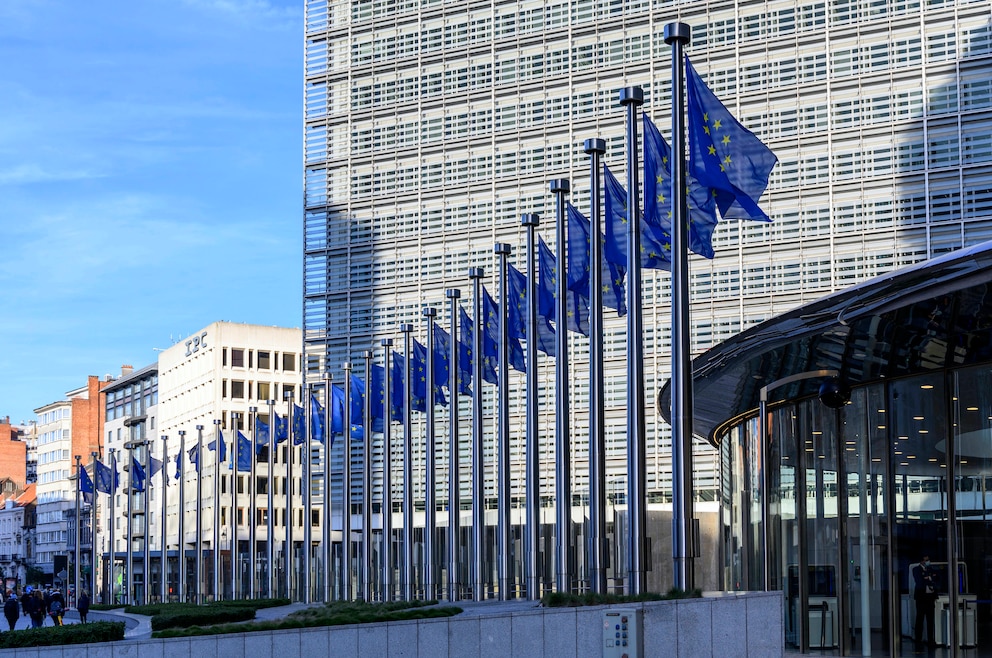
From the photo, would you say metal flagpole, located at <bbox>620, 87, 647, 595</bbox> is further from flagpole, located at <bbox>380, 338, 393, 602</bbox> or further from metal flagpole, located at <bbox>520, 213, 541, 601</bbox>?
flagpole, located at <bbox>380, 338, 393, 602</bbox>

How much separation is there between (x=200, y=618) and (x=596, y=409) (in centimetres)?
1914

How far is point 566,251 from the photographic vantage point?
Result: 124 ft

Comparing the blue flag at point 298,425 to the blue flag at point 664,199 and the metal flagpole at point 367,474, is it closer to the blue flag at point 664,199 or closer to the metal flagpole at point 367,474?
the metal flagpole at point 367,474

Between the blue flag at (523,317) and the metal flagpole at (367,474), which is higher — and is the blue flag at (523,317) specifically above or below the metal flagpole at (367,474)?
above

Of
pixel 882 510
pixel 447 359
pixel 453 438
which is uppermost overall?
pixel 447 359

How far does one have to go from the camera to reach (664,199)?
2925 centimetres

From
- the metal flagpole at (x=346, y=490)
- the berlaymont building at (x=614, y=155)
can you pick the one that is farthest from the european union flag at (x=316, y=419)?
the berlaymont building at (x=614, y=155)

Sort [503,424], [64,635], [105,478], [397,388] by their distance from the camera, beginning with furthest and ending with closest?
[105,478], [397,388], [503,424], [64,635]

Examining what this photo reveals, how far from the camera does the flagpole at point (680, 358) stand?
79.8 ft

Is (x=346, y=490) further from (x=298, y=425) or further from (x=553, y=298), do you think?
(x=553, y=298)

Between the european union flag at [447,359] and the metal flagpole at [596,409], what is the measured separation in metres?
17.9

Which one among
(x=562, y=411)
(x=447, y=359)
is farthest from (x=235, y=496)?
(x=562, y=411)

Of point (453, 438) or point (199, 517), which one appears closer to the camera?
point (453, 438)

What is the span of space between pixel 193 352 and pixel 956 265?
126211 millimetres
